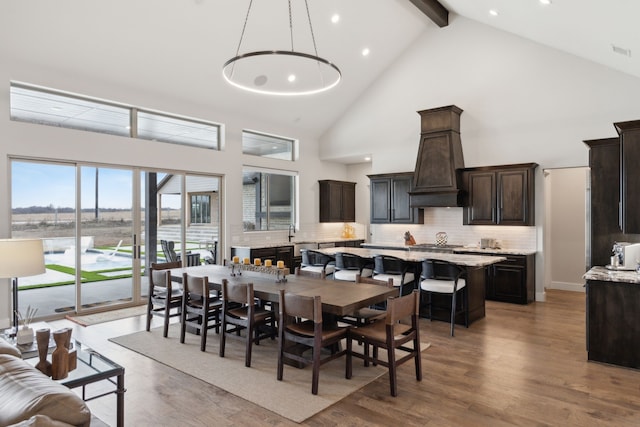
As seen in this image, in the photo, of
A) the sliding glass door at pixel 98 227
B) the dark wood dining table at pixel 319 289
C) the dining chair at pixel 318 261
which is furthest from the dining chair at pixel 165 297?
the dining chair at pixel 318 261

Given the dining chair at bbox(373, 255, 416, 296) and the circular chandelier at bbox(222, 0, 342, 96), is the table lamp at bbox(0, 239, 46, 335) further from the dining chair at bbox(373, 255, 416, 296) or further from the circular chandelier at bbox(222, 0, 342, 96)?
the circular chandelier at bbox(222, 0, 342, 96)

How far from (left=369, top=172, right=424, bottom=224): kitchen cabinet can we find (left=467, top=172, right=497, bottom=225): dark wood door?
118 centimetres

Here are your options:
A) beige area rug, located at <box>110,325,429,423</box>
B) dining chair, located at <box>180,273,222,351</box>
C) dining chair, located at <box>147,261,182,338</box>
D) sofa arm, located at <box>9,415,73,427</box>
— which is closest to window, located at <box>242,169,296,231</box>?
dining chair, located at <box>147,261,182,338</box>

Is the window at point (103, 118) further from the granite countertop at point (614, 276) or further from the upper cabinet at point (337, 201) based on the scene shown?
the granite countertop at point (614, 276)

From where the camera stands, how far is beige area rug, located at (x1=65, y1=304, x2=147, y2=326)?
5.61 m

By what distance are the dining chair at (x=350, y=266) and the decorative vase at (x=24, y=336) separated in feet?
12.4

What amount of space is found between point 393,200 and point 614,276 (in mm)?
5060

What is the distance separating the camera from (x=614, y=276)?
3.93 meters

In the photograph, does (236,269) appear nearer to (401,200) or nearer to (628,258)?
(628,258)

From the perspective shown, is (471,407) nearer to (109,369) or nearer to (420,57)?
(109,369)

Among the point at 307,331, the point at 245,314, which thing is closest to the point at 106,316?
the point at 245,314

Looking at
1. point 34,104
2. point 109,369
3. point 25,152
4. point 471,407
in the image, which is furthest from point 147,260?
point 471,407

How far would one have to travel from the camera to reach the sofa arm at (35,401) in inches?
58.2

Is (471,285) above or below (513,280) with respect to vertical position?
above
